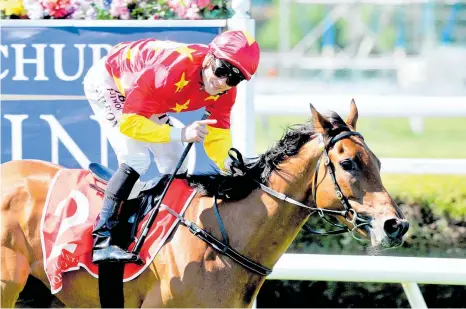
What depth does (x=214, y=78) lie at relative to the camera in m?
→ 3.91

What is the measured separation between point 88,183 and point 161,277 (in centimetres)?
Result: 54

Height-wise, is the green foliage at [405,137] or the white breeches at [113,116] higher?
the white breeches at [113,116]

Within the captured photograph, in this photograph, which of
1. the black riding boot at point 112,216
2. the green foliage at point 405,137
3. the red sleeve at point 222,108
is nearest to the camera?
the black riding boot at point 112,216

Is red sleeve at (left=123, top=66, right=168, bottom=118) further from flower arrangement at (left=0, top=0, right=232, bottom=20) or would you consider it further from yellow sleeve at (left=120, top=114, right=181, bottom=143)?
flower arrangement at (left=0, top=0, right=232, bottom=20)

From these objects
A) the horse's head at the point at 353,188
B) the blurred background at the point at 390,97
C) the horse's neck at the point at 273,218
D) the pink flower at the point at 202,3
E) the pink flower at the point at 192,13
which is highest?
the pink flower at the point at 202,3

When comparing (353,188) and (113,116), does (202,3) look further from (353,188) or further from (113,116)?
(353,188)

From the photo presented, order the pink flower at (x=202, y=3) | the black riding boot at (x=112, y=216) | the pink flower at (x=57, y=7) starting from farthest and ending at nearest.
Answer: the pink flower at (x=57, y=7) → the pink flower at (x=202, y=3) → the black riding boot at (x=112, y=216)

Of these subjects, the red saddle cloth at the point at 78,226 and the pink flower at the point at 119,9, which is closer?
the red saddle cloth at the point at 78,226

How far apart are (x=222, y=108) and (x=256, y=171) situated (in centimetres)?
38

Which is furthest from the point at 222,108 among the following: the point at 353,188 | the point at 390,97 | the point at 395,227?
the point at 390,97

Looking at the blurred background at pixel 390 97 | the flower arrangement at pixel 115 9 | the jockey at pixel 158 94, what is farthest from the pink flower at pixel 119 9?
the jockey at pixel 158 94

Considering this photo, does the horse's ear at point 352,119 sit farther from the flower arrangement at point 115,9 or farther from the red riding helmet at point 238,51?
the flower arrangement at point 115,9

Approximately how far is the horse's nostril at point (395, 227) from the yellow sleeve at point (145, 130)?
86cm

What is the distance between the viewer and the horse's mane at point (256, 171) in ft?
12.9
